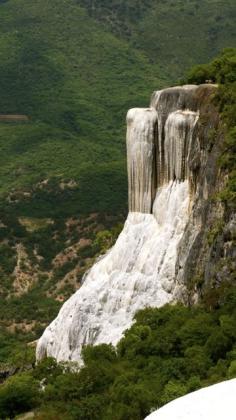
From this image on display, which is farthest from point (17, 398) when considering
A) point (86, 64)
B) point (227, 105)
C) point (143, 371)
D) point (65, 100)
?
point (86, 64)

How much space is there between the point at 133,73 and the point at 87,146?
31.5m

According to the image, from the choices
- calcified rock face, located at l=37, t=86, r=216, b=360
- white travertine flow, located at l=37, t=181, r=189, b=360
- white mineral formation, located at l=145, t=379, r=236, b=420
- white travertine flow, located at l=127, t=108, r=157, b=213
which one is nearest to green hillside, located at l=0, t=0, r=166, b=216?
white travertine flow, located at l=37, t=181, r=189, b=360

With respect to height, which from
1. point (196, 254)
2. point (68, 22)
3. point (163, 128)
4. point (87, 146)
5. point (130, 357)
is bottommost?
point (87, 146)

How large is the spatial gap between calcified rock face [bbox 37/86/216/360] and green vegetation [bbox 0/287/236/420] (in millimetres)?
1846

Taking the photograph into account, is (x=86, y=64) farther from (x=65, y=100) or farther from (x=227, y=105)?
(x=227, y=105)

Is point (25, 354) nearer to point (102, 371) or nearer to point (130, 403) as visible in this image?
point (102, 371)

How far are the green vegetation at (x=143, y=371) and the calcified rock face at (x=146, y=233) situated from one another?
1846 mm

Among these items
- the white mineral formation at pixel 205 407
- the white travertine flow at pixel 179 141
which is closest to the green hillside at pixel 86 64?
the white travertine flow at pixel 179 141

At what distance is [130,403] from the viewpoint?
61.8 feet

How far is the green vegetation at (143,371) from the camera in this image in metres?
19.2

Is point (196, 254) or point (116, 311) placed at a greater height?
point (196, 254)

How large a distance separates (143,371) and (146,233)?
7.16 m

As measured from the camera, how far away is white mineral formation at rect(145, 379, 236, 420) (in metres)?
11.3

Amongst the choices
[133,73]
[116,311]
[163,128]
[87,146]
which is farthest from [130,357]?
[133,73]
